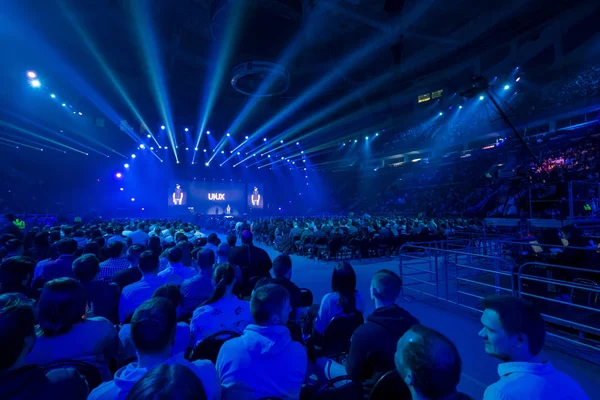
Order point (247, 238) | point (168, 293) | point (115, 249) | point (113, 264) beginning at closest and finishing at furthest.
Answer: point (168, 293), point (113, 264), point (115, 249), point (247, 238)

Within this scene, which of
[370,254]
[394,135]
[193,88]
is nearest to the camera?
[370,254]

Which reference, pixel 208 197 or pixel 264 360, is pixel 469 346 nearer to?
pixel 264 360

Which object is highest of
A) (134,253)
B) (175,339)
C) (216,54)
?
(216,54)

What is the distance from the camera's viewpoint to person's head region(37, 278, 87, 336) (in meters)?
1.82

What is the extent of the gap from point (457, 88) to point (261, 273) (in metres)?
26.8

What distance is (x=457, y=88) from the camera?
2503 cm

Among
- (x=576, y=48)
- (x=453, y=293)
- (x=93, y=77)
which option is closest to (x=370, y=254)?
(x=453, y=293)

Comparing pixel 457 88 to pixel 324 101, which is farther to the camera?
pixel 457 88

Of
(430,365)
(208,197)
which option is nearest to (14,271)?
(430,365)

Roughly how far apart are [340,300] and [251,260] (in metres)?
2.33

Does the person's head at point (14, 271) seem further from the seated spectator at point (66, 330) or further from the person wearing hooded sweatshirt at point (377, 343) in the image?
the person wearing hooded sweatshirt at point (377, 343)

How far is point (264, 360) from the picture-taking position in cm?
169

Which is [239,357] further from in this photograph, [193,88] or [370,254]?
[193,88]

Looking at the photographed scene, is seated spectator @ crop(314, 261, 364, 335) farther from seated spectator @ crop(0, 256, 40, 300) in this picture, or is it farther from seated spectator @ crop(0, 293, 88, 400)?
seated spectator @ crop(0, 256, 40, 300)
